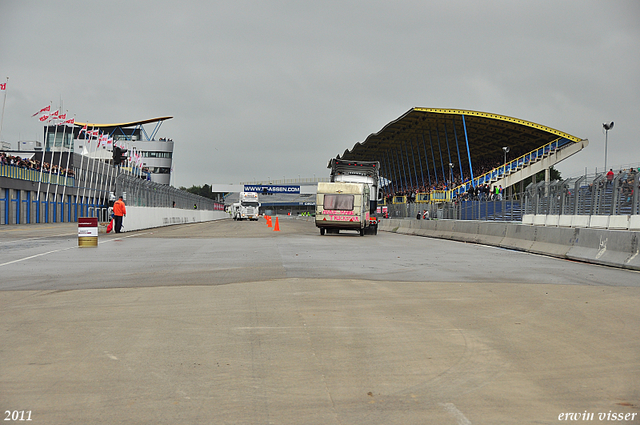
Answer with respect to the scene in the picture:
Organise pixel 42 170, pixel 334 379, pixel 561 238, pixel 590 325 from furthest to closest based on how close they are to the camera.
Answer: pixel 42 170 → pixel 561 238 → pixel 590 325 → pixel 334 379

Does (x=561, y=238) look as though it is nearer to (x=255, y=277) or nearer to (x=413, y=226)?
(x=255, y=277)

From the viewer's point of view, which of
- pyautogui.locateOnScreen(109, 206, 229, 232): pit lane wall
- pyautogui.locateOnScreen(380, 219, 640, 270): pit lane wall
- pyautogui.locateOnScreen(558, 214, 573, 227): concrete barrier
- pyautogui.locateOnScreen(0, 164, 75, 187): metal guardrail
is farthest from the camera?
pyautogui.locateOnScreen(0, 164, 75, 187): metal guardrail

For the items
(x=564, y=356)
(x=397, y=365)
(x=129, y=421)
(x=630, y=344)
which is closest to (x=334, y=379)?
(x=397, y=365)

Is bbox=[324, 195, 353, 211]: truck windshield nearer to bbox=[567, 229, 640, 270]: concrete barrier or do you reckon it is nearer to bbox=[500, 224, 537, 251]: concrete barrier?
bbox=[500, 224, 537, 251]: concrete barrier

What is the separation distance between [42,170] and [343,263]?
50.5 meters

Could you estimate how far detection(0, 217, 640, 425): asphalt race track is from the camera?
14.8ft

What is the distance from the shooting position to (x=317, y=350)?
612 centimetres

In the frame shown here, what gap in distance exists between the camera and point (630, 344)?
6.48 m

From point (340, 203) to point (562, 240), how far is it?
1522cm

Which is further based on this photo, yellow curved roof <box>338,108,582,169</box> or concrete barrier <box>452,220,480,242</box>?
yellow curved roof <box>338,108,582,169</box>

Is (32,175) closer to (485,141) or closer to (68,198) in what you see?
(68,198)

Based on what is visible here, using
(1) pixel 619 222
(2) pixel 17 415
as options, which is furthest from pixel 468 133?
(2) pixel 17 415

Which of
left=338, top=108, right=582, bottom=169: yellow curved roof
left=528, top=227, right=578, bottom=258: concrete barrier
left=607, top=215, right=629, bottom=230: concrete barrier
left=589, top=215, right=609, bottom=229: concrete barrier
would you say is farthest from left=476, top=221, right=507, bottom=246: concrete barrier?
left=338, top=108, right=582, bottom=169: yellow curved roof

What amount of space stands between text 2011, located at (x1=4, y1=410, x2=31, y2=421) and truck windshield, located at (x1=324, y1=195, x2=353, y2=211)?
28721 mm
